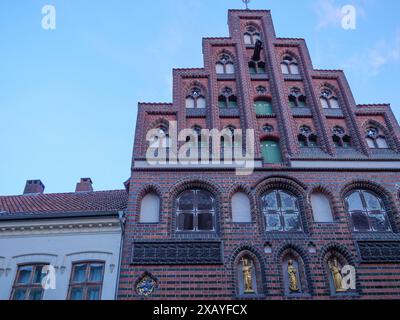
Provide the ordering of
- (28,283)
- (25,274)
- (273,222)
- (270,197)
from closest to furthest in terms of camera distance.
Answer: (28,283) < (25,274) < (273,222) < (270,197)

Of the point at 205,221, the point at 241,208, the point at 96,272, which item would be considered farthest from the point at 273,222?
the point at 96,272

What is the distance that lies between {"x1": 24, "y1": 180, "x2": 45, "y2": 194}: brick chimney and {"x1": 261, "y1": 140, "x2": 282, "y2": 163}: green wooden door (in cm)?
1064

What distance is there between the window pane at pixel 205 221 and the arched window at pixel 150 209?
1.08 metres

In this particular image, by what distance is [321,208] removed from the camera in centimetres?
982

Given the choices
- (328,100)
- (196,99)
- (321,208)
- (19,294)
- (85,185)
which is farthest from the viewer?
(85,185)

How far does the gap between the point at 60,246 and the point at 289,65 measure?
9.71m

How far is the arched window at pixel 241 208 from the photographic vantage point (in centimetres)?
954

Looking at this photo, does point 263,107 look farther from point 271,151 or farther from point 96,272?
point 96,272

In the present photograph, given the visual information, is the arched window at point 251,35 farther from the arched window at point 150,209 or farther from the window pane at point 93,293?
the window pane at point 93,293

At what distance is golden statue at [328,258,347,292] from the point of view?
855 cm

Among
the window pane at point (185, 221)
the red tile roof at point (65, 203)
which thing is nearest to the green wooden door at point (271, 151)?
the window pane at point (185, 221)

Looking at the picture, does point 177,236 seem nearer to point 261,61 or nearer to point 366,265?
point 366,265
